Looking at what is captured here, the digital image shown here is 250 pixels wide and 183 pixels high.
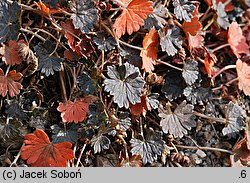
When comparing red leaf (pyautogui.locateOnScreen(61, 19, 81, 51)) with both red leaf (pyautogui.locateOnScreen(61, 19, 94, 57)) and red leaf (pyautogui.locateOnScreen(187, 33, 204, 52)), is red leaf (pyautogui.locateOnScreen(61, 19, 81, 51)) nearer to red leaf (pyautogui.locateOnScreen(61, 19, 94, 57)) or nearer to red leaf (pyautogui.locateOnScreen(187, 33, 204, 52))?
red leaf (pyautogui.locateOnScreen(61, 19, 94, 57))

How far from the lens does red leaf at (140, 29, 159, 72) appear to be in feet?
6.44

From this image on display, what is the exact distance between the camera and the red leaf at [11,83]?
1853 millimetres

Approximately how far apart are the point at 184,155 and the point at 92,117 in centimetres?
42

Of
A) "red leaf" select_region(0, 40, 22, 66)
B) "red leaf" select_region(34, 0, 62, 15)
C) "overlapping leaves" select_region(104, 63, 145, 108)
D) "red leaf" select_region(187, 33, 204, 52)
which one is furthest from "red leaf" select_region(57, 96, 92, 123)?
"red leaf" select_region(187, 33, 204, 52)

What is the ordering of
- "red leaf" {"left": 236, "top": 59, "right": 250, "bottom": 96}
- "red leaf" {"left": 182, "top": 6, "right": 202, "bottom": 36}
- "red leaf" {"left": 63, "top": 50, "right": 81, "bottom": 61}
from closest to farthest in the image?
1. "red leaf" {"left": 63, "top": 50, "right": 81, "bottom": 61}
2. "red leaf" {"left": 182, "top": 6, "right": 202, "bottom": 36}
3. "red leaf" {"left": 236, "top": 59, "right": 250, "bottom": 96}

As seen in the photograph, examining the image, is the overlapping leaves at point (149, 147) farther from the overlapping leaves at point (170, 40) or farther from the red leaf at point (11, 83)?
the red leaf at point (11, 83)

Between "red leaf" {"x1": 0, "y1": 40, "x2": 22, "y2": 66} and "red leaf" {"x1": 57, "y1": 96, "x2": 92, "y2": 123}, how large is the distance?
214 mm

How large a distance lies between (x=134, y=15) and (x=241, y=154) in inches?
27.8

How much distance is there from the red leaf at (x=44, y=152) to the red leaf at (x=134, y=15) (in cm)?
45

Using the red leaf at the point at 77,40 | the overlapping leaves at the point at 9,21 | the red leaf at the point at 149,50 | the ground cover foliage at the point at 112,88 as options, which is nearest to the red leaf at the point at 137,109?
the ground cover foliage at the point at 112,88

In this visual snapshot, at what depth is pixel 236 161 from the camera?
2129mm

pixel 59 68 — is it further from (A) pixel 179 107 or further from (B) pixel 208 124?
(B) pixel 208 124

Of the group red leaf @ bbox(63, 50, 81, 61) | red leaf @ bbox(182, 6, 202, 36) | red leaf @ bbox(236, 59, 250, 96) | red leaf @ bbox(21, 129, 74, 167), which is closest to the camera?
red leaf @ bbox(21, 129, 74, 167)

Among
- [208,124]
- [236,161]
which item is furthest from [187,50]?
[236,161]
